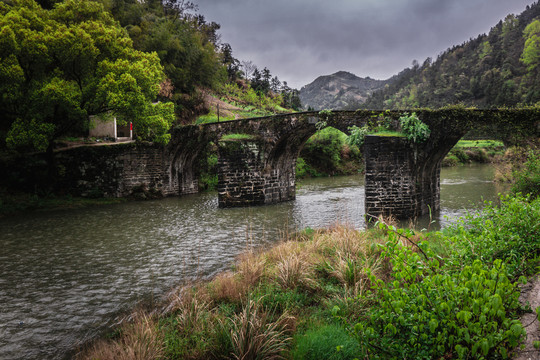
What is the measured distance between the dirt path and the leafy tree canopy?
47.6ft

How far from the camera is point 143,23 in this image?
25031 mm

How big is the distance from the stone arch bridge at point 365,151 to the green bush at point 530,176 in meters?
1.20

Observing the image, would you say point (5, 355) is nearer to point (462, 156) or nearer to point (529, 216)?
point (529, 216)

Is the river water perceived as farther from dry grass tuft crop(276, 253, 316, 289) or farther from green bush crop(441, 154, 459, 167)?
green bush crop(441, 154, 459, 167)

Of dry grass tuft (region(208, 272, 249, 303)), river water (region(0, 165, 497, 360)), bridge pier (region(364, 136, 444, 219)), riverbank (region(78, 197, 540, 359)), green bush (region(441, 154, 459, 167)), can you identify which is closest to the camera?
riverbank (region(78, 197, 540, 359))

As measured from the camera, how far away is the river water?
4652 mm

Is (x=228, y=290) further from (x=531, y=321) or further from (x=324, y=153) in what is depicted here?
Result: (x=324, y=153)

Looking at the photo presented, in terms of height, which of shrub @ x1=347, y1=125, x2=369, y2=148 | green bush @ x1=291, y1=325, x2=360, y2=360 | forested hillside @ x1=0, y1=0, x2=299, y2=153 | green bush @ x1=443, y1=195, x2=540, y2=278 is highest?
forested hillside @ x1=0, y1=0, x2=299, y2=153

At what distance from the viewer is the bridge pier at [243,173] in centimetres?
1490

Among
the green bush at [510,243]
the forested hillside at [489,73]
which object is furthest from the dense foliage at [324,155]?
the green bush at [510,243]

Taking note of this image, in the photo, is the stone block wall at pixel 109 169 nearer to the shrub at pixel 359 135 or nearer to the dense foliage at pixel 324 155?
the shrub at pixel 359 135

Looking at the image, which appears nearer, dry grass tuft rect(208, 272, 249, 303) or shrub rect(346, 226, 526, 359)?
shrub rect(346, 226, 526, 359)

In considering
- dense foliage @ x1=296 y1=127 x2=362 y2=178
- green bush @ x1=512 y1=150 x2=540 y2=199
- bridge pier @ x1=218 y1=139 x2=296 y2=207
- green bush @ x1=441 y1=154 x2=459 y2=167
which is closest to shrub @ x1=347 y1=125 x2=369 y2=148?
bridge pier @ x1=218 y1=139 x2=296 y2=207

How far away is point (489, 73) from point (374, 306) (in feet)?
238
